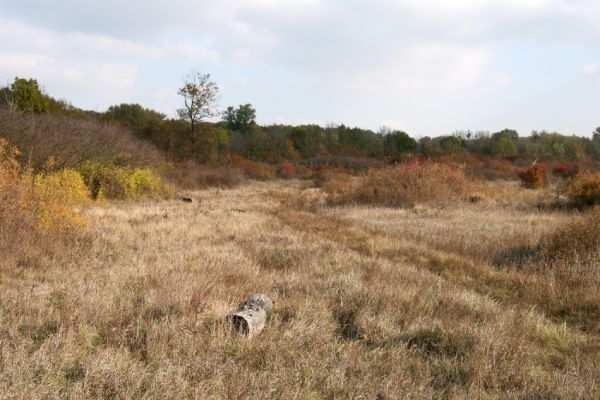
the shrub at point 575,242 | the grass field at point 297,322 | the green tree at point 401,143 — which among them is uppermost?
the green tree at point 401,143

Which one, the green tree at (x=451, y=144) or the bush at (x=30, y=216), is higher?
the green tree at (x=451, y=144)

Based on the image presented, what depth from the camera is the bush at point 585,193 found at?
16734 millimetres

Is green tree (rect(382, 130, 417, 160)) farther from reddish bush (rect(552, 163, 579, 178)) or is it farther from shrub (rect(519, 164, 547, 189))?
shrub (rect(519, 164, 547, 189))

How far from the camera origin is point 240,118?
65188mm

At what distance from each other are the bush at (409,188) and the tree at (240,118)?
148 ft

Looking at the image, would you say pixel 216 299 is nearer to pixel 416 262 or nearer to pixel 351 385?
pixel 351 385

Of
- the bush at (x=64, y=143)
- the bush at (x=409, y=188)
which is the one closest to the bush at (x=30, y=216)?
the bush at (x=64, y=143)

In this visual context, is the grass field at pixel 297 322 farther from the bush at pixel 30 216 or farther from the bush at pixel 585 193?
the bush at pixel 585 193

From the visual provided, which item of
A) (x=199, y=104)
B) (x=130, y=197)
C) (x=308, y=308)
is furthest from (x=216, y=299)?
(x=199, y=104)

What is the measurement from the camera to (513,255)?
9312 mm

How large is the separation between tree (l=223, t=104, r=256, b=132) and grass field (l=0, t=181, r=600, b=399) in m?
56.2

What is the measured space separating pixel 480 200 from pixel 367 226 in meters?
8.13

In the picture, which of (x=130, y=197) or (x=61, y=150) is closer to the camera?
(x=61, y=150)

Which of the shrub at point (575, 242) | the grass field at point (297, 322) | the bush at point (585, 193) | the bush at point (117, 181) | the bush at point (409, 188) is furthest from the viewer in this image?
the bush at point (409, 188)
